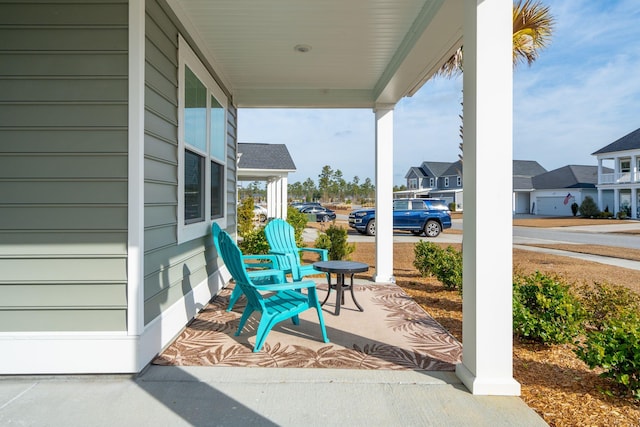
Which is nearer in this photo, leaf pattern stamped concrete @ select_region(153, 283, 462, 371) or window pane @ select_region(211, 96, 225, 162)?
leaf pattern stamped concrete @ select_region(153, 283, 462, 371)

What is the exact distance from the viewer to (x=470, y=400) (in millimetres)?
2309

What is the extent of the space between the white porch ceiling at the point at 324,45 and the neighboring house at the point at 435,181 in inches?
1395

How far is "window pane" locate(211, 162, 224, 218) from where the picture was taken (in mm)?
4945

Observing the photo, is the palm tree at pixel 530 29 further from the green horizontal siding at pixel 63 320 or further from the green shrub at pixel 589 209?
the green shrub at pixel 589 209

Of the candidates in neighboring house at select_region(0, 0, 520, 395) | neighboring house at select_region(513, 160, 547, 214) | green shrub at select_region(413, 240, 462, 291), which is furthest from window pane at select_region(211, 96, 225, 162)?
neighboring house at select_region(513, 160, 547, 214)

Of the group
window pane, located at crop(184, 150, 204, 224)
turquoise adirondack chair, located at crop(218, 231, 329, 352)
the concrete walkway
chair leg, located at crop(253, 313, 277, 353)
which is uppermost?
window pane, located at crop(184, 150, 204, 224)

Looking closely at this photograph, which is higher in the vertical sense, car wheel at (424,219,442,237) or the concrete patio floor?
car wheel at (424,219,442,237)

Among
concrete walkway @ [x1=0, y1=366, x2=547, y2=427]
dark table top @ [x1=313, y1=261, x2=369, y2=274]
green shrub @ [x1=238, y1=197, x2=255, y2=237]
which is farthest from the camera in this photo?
green shrub @ [x1=238, y1=197, x2=255, y2=237]

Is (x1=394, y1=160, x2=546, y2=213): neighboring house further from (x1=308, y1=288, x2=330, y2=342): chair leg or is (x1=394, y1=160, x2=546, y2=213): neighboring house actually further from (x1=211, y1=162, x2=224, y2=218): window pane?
(x1=308, y1=288, x2=330, y2=342): chair leg

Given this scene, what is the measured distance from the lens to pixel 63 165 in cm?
257

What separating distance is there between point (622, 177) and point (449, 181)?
17.3m

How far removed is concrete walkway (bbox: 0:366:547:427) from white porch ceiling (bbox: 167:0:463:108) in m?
2.72

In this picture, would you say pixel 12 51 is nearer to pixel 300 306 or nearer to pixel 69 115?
pixel 69 115

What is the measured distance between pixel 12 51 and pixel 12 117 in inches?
17.5
